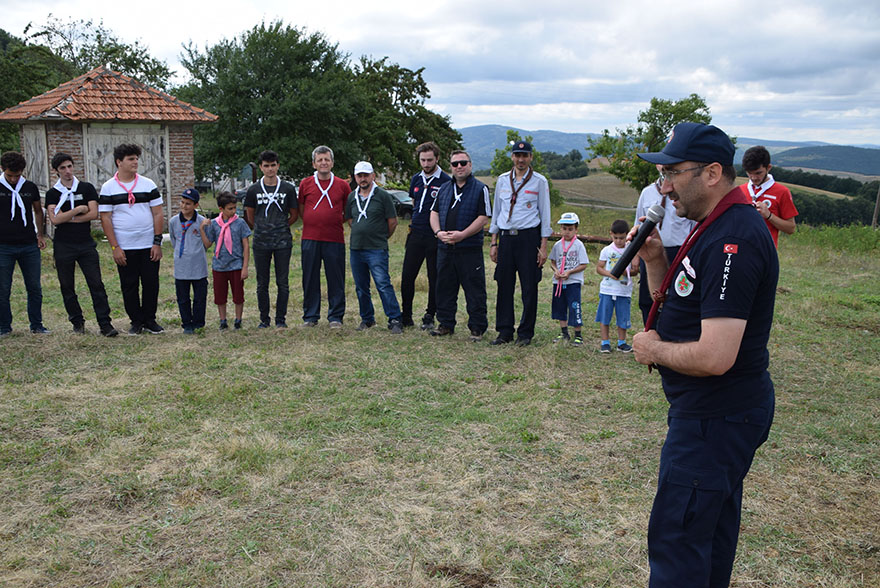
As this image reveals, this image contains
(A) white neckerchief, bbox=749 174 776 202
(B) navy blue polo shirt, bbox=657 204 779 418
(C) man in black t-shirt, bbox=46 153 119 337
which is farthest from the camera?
(C) man in black t-shirt, bbox=46 153 119 337

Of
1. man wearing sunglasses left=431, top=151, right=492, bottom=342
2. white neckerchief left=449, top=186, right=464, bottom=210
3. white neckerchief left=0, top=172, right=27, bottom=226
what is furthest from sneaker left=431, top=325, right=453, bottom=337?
white neckerchief left=0, top=172, right=27, bottom=226

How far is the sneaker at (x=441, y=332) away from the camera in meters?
7.83

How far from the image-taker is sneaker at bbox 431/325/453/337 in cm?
783

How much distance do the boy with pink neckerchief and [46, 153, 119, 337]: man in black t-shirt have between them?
1.18 meters

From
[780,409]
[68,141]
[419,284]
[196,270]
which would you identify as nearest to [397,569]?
[780,409]

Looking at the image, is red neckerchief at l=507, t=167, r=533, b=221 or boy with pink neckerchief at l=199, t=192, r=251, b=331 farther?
boy with pink neckerchief at l=199, t=192, r=251, b=331

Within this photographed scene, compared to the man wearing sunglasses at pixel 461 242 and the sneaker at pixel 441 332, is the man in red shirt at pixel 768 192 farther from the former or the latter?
the sneaker at pixel 441 332

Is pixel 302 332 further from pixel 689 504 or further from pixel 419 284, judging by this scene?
pixel 689 504

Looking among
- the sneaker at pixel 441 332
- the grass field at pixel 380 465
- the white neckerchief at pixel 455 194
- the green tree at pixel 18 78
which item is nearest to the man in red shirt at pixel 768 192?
the grass field at pixel 380 465

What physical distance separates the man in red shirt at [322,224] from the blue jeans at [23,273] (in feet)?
9.35

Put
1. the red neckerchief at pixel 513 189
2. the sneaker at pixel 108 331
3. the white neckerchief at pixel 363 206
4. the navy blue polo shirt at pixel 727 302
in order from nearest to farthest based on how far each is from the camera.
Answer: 1. the navy blue polo shirt at pixel 727 302
2. the red neckerchief at pixel 513 189
3. the sneaker at pixel 108 331
4. the white neckerchief at pixel 363 206

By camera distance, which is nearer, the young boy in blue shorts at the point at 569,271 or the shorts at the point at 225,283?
the young boy in blue shorts at the point at 569,271

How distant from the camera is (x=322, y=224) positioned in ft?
25.7

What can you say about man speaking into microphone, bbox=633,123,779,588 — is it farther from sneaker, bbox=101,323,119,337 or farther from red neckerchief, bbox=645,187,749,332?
sneaker, bbox=101,323,119,337
